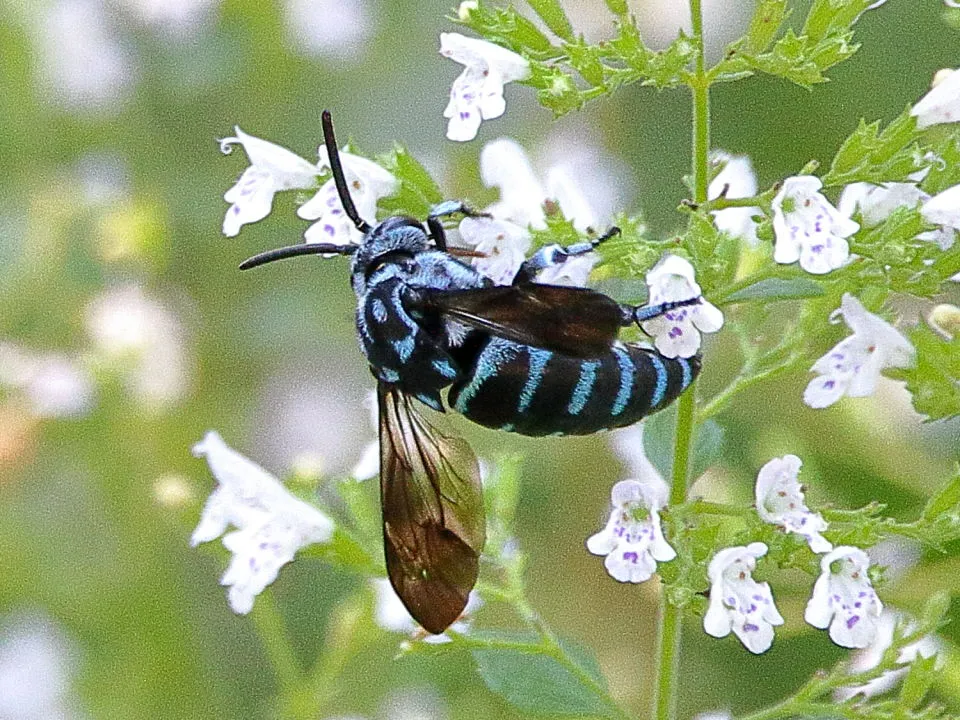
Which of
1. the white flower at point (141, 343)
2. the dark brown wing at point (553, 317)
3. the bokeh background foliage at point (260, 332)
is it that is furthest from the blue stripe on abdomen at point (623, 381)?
the white flower at point (141, 343)

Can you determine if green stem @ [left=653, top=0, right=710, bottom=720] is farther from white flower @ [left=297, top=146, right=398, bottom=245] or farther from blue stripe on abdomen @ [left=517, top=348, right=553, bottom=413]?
white flower @ [left=297, top=146, right=398, bottom=245]

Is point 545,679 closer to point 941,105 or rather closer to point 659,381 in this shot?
point 659,381

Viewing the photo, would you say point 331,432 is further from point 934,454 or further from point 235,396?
point 934,454

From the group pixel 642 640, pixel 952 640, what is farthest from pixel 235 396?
Answer: pixel 952 640

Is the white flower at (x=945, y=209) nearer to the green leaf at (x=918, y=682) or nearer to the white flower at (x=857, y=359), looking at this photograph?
the white flower at (x=857, y=359)

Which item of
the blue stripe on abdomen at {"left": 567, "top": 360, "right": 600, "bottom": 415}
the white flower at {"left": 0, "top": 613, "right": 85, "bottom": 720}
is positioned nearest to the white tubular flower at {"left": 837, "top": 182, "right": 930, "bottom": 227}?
Result: the blue stripe on abdomen at {"left": 567, "top": 360, "right": 600, "bottom": 415}
